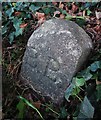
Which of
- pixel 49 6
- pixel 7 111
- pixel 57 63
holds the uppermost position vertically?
pixel 49 6

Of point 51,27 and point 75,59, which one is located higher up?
point 51,27

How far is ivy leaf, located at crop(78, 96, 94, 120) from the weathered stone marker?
0.29 metres

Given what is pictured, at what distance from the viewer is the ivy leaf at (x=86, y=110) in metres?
1.70

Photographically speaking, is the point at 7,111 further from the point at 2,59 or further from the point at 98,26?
the point at 98,26

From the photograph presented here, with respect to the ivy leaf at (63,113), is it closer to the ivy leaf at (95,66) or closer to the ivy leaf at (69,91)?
the ivy leaf at (69,91)

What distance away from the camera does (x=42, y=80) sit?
83.7 inches

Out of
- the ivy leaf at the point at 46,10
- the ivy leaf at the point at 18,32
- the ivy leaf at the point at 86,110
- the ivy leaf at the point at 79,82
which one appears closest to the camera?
the ivy leaf at the point at 86,110

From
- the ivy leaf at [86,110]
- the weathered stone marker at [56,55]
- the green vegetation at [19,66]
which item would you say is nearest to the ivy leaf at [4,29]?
the green vegetation at [19,66]

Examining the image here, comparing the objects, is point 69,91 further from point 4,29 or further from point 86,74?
point 4,29

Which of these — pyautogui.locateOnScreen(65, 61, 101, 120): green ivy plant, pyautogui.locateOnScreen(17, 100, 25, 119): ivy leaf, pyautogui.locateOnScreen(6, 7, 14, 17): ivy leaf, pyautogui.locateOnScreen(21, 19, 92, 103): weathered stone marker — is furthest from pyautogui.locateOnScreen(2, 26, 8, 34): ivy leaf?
pyautogui.locateOnScreen(65, 61, 101, 120): green ivy plant

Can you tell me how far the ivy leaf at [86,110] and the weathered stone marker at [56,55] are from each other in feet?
0.94

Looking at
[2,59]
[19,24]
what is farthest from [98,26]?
[2,59]

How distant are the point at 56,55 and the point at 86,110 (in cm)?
48

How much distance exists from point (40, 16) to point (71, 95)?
0.86 m
